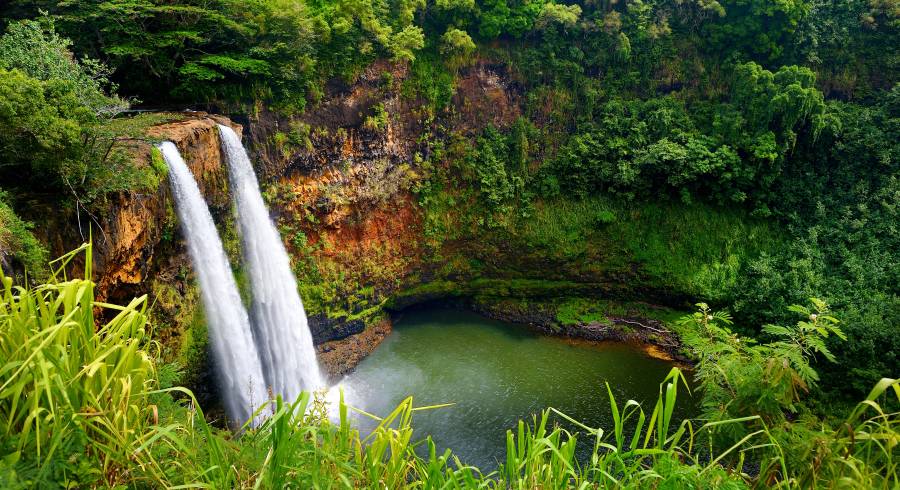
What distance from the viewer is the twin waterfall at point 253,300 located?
27.3 feet

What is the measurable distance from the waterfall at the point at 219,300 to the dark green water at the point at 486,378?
292cm

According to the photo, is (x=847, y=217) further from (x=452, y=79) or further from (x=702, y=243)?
(x=452, y=79)

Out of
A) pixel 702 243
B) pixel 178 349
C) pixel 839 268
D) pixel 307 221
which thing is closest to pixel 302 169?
pixel 307 221

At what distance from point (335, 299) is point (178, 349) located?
17.6ft

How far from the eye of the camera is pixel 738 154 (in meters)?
15.1

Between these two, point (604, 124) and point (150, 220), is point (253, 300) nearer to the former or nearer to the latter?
point (150, 220)

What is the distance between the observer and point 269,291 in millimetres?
10742

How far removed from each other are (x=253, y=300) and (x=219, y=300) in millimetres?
1836

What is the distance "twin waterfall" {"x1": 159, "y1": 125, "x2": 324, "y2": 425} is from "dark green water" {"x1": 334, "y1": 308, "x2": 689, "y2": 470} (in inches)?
87.4

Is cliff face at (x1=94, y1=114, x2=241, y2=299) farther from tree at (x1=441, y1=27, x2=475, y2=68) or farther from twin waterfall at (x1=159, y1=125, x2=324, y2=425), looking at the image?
tree at (x1=441, y1=27, x2=475, y2=68)

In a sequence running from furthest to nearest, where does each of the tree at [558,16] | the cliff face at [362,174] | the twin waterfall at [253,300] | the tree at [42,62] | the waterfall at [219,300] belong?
the tree at [558,16]
the cliff face at [362,174]
the twin waterfall at [253,300]
the waterfall at [219,300]
the tree at [42,62]

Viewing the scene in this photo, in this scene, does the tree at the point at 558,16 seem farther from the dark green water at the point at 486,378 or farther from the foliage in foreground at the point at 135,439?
the foliage in foreground at the point at 135,439

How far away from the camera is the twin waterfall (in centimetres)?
831

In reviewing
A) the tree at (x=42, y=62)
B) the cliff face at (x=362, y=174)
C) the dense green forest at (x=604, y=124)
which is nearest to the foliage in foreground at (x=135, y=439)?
the dense green forest at (x=604, y=124)
